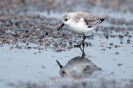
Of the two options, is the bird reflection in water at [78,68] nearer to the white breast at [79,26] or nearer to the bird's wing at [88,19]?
the white breast at [79,26]

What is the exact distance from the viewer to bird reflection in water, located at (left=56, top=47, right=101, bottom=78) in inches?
362

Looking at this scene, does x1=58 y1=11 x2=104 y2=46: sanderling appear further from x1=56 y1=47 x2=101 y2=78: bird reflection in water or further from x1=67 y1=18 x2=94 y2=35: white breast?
x1=56 y1=47 x2=101 y2=78: bird reflection in water

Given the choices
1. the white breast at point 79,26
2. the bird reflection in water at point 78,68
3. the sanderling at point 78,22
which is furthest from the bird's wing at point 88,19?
the bird reflection in water at point 78,68

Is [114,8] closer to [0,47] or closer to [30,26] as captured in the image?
[30,26]

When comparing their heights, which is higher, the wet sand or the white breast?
the white breast

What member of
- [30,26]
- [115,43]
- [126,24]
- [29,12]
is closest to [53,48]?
[115,43]

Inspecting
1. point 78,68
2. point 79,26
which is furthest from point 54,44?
point 78,68

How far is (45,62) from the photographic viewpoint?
34.0ft

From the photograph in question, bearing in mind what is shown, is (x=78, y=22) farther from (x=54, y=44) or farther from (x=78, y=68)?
(x=78, y=68)

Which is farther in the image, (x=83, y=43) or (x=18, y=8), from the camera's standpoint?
(x=18, y=8)

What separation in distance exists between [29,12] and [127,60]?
8.45 m

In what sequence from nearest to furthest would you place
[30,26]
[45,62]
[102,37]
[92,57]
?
1. [45,62]
2. [92,57]
3. [102,37]
4. [30,26]

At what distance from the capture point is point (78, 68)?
9.77m

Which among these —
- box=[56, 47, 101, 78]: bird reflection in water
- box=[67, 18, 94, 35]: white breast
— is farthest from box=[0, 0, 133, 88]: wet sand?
box=[67, 18, 94, 35]: white breast
